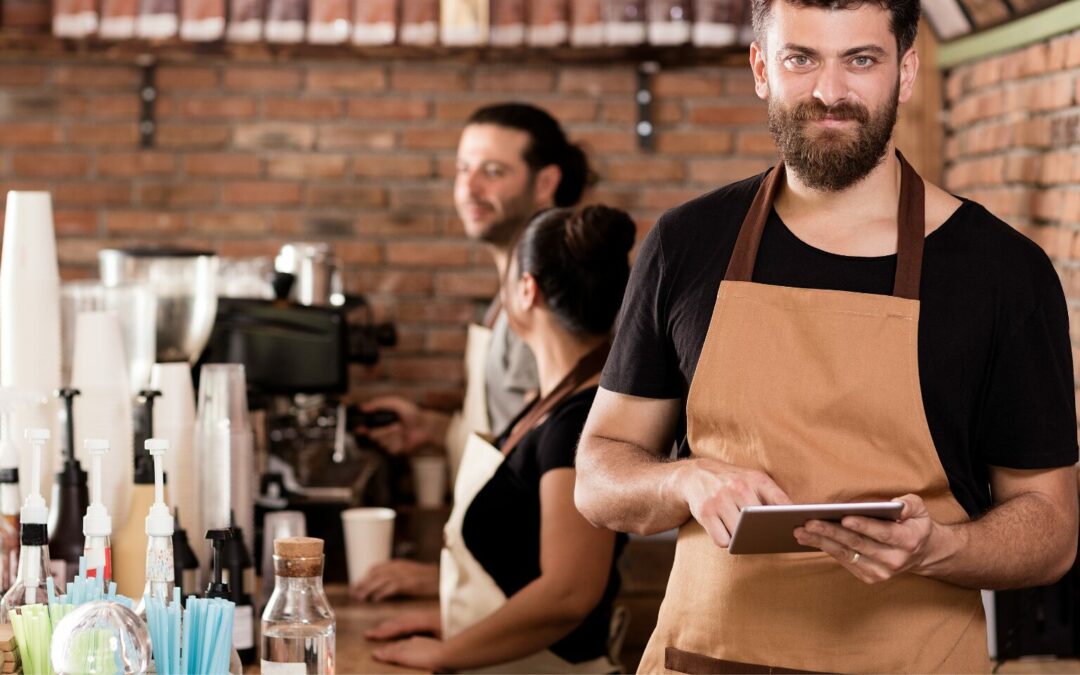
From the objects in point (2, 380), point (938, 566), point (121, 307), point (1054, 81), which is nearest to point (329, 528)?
point (121, 307)

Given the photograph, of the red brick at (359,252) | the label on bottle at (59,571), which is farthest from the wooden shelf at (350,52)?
the label on bottle at (59,571)

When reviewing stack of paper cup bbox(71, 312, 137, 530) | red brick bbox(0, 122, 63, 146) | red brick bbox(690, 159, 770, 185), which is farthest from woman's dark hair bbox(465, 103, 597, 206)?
stack of paper cup bbox(71, 312, 137, 530)

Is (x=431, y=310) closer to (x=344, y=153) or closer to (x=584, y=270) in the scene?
(x=344, y=153)

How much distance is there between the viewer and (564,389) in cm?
244

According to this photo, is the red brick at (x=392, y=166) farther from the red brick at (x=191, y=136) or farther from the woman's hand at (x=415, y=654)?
the woman's hand at (x=415, y=654)

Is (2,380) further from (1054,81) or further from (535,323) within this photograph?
(1054,81)

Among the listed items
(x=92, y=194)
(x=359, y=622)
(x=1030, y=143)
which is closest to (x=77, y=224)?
(x=92, y=194)

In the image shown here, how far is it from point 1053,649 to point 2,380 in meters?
1.91

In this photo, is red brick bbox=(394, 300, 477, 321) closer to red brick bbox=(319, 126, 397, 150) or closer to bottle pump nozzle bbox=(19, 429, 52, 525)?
red brick bbox=(319, 126, 397, 150)

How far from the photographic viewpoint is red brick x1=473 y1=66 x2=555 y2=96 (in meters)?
4.55

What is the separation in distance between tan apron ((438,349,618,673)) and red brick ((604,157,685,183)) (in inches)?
84.7

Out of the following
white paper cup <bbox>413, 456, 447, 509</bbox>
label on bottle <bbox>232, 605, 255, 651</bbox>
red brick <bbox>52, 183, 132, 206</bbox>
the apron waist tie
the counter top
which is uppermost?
red brick <bbox>52, 183, 132, 206</bbox>

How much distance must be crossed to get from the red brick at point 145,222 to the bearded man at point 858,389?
3.07 meters

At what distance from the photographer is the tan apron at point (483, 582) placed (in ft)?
7.95
